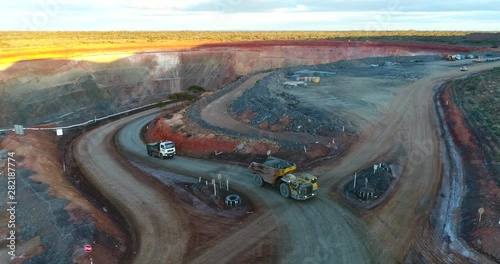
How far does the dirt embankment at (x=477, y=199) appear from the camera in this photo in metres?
17.9

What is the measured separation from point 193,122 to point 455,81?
3891 centimetres

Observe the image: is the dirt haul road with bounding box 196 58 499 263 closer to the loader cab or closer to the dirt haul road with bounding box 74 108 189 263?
the loader cab

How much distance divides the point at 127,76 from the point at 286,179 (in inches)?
2190

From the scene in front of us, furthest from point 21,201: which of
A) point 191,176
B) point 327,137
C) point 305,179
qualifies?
point 327,137

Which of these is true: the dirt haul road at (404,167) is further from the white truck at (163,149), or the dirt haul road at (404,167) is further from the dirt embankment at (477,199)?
the white truck at (163,149)

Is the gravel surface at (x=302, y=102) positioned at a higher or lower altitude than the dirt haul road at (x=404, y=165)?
higher

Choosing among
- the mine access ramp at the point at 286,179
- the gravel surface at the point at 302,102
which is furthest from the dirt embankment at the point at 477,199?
the gravel surface at the point at 302,102

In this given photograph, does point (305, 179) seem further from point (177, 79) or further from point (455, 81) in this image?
point (177, 79)

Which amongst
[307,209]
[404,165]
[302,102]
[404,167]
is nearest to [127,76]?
[302,102]

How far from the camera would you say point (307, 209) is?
2225 centimetres

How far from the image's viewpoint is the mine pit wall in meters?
54.5

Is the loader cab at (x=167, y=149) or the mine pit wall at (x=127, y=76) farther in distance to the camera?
the mine pit wall at (x=127, y=76)

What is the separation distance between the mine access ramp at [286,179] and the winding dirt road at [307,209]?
59 cm

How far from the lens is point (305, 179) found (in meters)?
23.6
